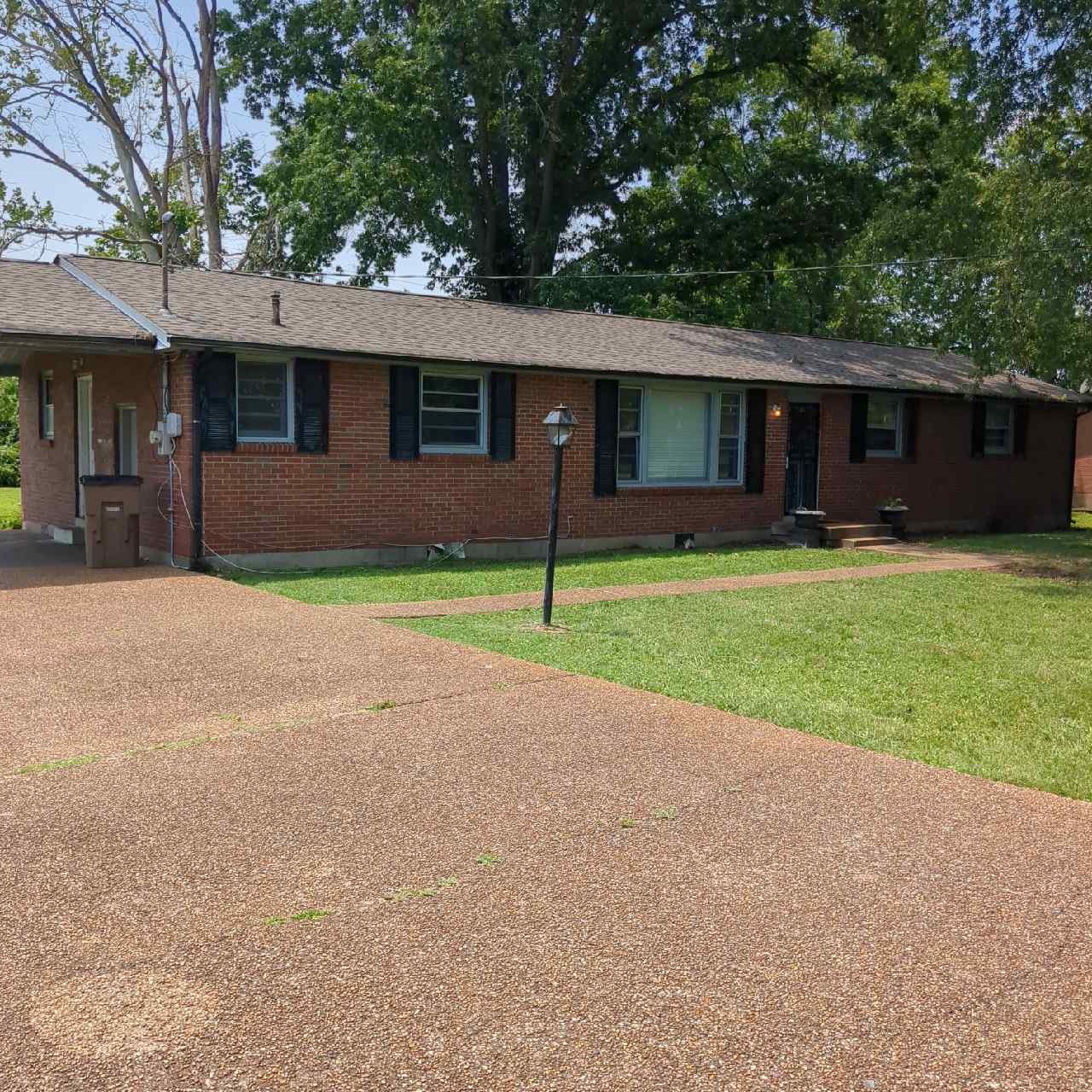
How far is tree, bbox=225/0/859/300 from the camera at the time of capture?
25.7 meters

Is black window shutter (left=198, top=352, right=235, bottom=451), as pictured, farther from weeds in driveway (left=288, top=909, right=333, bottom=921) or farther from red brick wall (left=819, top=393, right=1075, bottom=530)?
red brick wall (left=819, top=393, right=1075, bottom=530)

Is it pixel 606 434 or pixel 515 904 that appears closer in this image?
pixel 515 904

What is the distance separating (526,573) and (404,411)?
2869 millimetres

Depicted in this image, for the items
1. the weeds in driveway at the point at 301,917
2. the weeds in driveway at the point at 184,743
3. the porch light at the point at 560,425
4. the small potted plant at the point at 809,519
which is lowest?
the weeds in driveway at the point at 301,917

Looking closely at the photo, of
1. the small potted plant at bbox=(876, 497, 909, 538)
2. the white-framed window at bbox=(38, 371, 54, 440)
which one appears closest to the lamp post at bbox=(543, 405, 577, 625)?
the white-framed window at bbox=(38, 371, 54, 440)

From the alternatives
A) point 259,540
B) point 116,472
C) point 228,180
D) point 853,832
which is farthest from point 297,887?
point 228,180

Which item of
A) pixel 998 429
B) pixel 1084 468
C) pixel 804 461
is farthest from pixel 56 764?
pixel 1084 468

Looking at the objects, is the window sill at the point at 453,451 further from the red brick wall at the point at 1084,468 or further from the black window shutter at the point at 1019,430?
the red brick wall at the point at 1084,468

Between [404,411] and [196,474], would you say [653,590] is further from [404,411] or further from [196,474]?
[196,474]

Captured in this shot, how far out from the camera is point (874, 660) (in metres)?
8.43

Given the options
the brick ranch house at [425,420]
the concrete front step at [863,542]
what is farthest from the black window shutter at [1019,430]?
the concrete front step at [863,542]

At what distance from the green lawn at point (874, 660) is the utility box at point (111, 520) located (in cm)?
513

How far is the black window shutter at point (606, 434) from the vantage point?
1661 cm

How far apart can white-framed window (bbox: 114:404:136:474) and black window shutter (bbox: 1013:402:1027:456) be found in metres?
17.9
